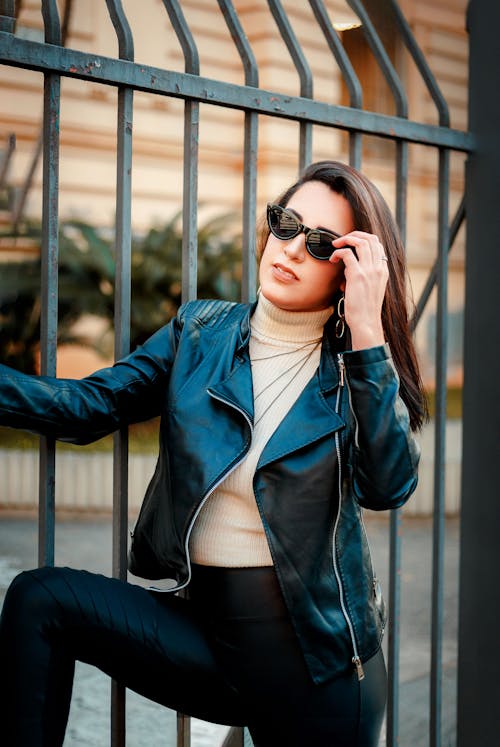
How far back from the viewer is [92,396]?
6.04 ft

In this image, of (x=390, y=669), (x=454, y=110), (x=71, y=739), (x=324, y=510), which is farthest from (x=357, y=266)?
(x=454, y=110)

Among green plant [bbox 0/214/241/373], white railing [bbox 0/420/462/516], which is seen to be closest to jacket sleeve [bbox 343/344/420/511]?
white railing [bbox 0/420/462/516]

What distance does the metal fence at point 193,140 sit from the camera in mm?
1947

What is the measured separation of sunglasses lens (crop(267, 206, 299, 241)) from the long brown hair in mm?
98

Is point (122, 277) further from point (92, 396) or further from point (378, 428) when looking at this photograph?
point (378, 428)

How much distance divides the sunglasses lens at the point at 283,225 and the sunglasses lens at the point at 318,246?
0.12ft

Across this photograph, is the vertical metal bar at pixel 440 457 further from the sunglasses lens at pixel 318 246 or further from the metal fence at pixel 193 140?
the sunglasses lens at pixel 318 246

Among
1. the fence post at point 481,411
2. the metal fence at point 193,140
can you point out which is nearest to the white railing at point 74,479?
the fence post at point 481,411

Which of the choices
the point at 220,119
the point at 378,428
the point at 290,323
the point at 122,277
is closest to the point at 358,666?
the point at 378,428

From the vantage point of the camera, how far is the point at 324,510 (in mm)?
1824

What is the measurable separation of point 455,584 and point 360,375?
685 centimetres

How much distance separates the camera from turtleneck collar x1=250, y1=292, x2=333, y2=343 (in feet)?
6.36

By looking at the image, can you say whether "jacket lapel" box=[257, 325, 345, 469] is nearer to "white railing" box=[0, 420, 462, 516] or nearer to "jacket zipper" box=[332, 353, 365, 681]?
"jacket zipper" box=[332, 353, 365, 681]

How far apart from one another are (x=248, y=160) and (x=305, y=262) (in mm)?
506
